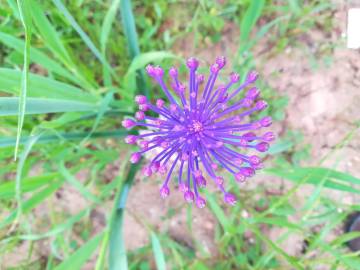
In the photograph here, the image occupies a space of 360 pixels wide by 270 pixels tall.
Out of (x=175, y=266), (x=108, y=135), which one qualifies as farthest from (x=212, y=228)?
(x=108, y=135)

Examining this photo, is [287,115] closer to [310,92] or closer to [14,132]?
[310,92]

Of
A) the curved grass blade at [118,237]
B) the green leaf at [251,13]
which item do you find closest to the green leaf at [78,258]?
the curved grass blade at [118,237]

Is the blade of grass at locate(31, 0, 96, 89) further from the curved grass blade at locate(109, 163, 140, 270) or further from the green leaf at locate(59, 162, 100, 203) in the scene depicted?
the curved grass blade at locate(109, 163, 140, 270)

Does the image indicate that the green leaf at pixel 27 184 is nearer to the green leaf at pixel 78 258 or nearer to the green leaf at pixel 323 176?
the green leaf at pixel 78 258

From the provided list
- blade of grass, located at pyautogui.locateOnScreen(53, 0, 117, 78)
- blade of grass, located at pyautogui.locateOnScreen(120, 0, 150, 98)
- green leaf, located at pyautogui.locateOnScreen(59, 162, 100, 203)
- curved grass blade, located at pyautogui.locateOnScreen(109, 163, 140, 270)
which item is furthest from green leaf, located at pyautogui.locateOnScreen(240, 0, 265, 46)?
green leaf, located at pyautogui.locateOnScreen(59, 162, 100, 203)

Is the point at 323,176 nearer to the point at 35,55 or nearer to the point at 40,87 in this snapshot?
the point at 40,87

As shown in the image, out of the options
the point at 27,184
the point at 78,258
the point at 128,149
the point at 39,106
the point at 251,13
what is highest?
the point at 251,13

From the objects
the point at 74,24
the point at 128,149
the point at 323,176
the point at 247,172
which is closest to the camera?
the point at 247,172

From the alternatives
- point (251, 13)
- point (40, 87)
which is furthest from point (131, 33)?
point (251, 13)
